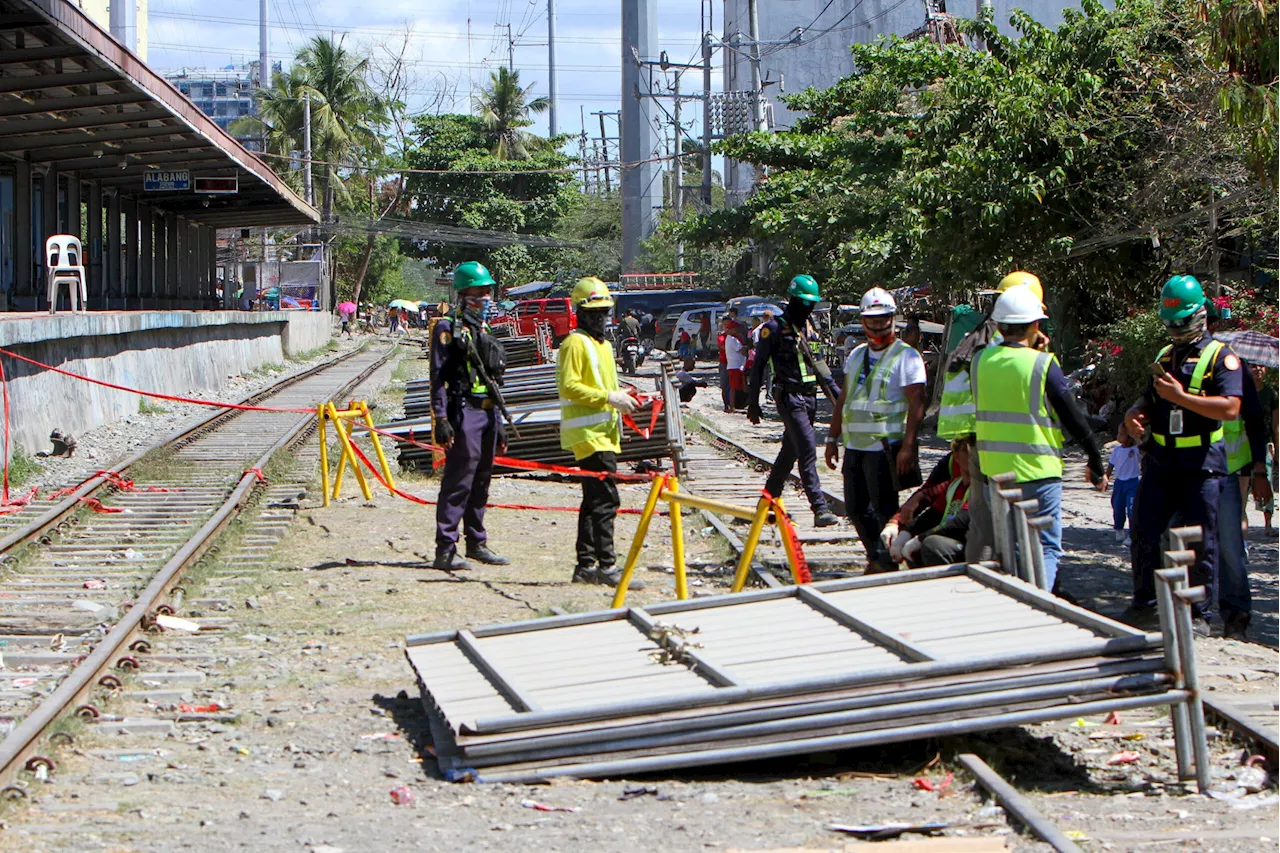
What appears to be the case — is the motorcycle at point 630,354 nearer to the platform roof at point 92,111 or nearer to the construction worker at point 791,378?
the platform roof at point 92,111

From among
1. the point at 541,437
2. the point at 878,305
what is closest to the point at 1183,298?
the point at 878,305

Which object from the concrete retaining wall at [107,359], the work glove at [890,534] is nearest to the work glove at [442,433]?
the work glove at [890,534]

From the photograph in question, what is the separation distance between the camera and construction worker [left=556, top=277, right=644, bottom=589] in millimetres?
8883

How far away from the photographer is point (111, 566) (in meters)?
10.2

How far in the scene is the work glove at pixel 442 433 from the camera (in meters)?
9.34

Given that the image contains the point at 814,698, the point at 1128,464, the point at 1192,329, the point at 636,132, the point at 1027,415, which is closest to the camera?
the point at 814,698

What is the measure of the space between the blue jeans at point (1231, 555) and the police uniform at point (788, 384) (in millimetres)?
3310

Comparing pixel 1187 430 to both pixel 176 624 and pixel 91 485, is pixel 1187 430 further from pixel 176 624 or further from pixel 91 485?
pixel 91 485

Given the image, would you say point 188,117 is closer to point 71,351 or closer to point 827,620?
point 71,351

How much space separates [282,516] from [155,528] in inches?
42.7

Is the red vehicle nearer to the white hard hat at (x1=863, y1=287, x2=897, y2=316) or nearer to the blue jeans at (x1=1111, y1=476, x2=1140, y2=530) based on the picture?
the blue jeans at (x1=1111, y1=476, x2=1140, y2=530)

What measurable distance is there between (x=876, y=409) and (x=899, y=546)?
3.47ft

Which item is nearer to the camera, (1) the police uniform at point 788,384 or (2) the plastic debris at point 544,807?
(2) the plastic debris at point 544,807

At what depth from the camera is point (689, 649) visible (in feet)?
20.1
